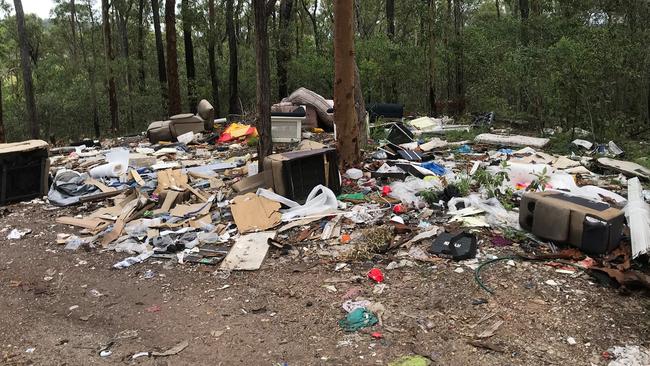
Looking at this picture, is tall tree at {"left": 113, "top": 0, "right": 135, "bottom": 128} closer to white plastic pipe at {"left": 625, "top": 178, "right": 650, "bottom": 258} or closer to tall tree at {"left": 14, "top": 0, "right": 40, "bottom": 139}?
tall tree at {"left": 14, "top": 0, "right": 40, "bottom": 139}

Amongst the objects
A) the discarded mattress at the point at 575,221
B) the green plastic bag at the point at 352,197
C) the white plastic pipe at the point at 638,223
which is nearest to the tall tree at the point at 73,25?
the green plastic bag at the point at 352,197

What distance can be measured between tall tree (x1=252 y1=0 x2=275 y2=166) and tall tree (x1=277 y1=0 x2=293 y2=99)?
345 inches

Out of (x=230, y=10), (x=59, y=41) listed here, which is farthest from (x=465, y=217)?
(x=59, y=41)

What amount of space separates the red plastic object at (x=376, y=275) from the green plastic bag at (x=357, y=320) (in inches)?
18.8

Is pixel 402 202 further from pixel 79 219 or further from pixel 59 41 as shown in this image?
pixel 59 41

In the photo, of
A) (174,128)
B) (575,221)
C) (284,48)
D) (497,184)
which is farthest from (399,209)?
(284,48)

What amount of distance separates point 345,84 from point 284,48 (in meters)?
8.83

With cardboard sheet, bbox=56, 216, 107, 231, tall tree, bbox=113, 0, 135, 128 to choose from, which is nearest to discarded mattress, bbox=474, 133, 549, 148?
cardboard sheet, bbox=56, 216, 107, 231

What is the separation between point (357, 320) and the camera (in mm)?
3434

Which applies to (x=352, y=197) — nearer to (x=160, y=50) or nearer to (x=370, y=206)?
(x=370, y=206)

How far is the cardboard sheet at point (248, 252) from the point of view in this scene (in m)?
4.46

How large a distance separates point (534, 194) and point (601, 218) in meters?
0.61

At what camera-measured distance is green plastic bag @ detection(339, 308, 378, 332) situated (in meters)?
3.37

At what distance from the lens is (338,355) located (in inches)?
121
